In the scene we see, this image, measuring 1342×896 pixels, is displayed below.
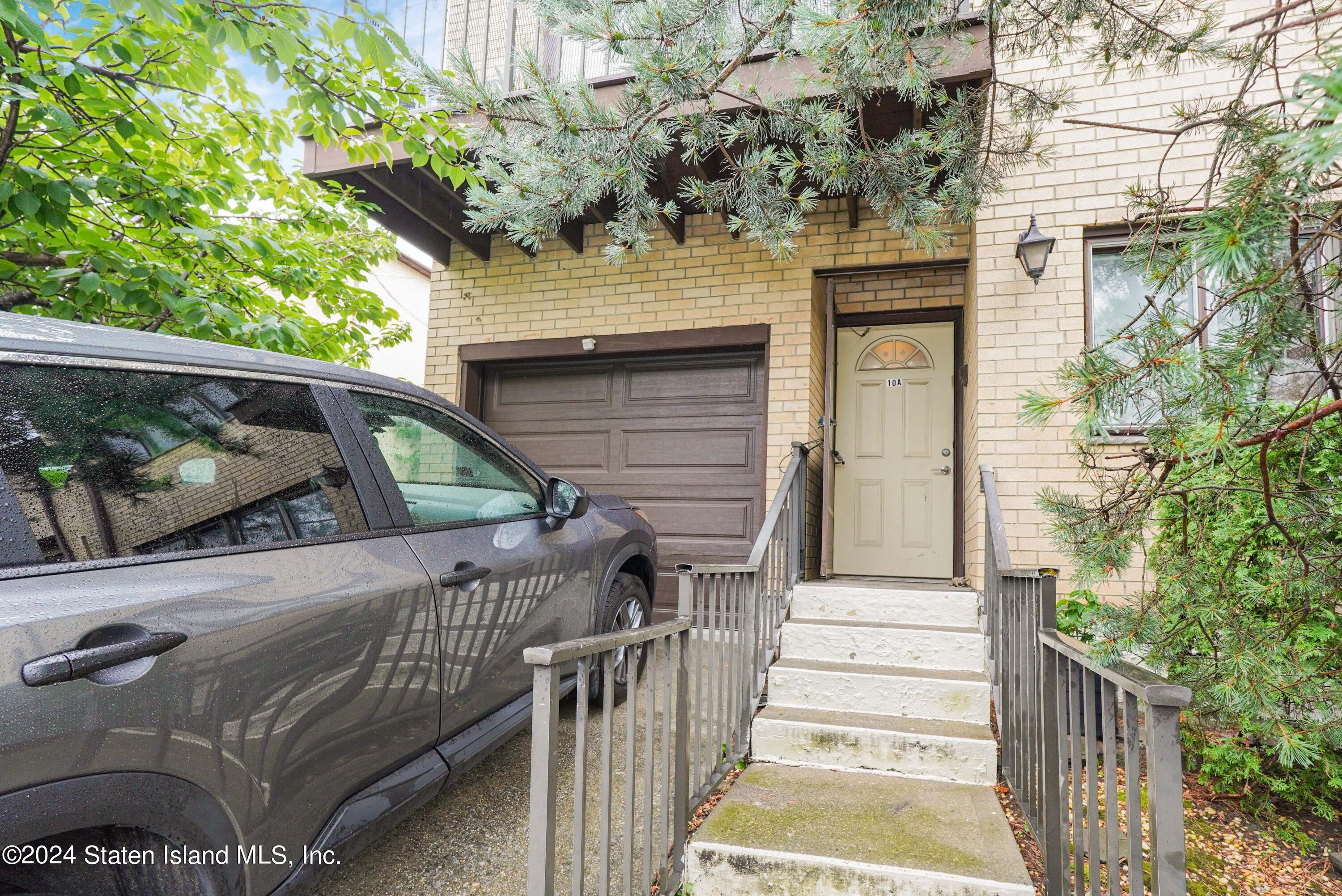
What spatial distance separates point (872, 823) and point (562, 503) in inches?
65.2

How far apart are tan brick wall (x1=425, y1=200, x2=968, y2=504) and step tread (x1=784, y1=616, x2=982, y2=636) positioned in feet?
4.80

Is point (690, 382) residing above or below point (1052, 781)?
above

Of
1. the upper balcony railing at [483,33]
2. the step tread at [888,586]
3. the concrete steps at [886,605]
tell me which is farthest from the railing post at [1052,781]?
the upper balcony railing at [483,33]

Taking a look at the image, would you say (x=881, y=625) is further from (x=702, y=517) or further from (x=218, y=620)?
(x=218, y=620)

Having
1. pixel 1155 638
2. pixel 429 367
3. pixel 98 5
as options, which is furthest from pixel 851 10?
pixel 429 367

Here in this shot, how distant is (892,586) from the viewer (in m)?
4.49

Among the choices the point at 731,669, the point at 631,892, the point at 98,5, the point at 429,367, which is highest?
the point at 98,5

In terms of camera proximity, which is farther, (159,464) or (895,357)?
(895,357)

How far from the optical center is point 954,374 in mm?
5887

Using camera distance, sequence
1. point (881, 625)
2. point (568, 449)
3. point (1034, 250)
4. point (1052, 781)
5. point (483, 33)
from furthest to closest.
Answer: point (568, 449)
point (483, 33)
point (1034, 250)
point (881, 625)
point (1052, 781)

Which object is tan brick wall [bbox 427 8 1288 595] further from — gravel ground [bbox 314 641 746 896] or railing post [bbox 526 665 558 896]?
railing post [bbox 526 665 558 896]

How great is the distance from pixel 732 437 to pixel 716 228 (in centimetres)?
171

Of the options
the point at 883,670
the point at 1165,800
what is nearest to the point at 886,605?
the point at 883,670

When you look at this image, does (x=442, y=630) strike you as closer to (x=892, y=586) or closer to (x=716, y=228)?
(x=892, y=586)
